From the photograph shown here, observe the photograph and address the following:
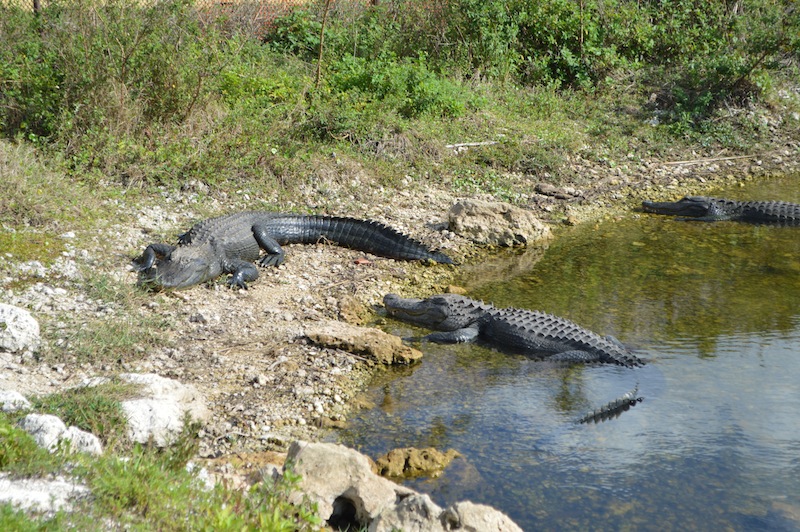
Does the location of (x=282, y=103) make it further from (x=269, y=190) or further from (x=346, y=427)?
(x=346, y=427)

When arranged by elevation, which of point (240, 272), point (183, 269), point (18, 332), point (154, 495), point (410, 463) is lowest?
point (410, 463)

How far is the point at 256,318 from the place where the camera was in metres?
6.49

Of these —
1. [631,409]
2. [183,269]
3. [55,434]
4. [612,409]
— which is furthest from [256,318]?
[631,409]

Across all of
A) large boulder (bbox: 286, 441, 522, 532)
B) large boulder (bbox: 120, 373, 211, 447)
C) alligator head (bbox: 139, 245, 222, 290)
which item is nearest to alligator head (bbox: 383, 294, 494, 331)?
alligator head (bbox: 139, 245, 222, 290)

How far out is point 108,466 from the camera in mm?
3541

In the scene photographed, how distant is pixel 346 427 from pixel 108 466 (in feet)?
6.09

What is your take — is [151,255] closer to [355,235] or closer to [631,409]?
[355,235]

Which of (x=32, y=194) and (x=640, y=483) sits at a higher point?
(x=32, y=194)

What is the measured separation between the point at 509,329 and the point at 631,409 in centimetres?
134

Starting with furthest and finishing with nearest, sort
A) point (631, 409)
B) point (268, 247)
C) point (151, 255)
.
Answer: point (268, 247) → point (151, 255) → point (631, 409)

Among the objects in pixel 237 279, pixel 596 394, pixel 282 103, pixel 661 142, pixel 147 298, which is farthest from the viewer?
pixel 661 142

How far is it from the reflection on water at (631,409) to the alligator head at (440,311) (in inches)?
5.5

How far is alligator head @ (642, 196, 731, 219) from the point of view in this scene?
33.0 feet

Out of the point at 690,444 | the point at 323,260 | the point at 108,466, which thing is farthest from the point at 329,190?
the point at 108,466
